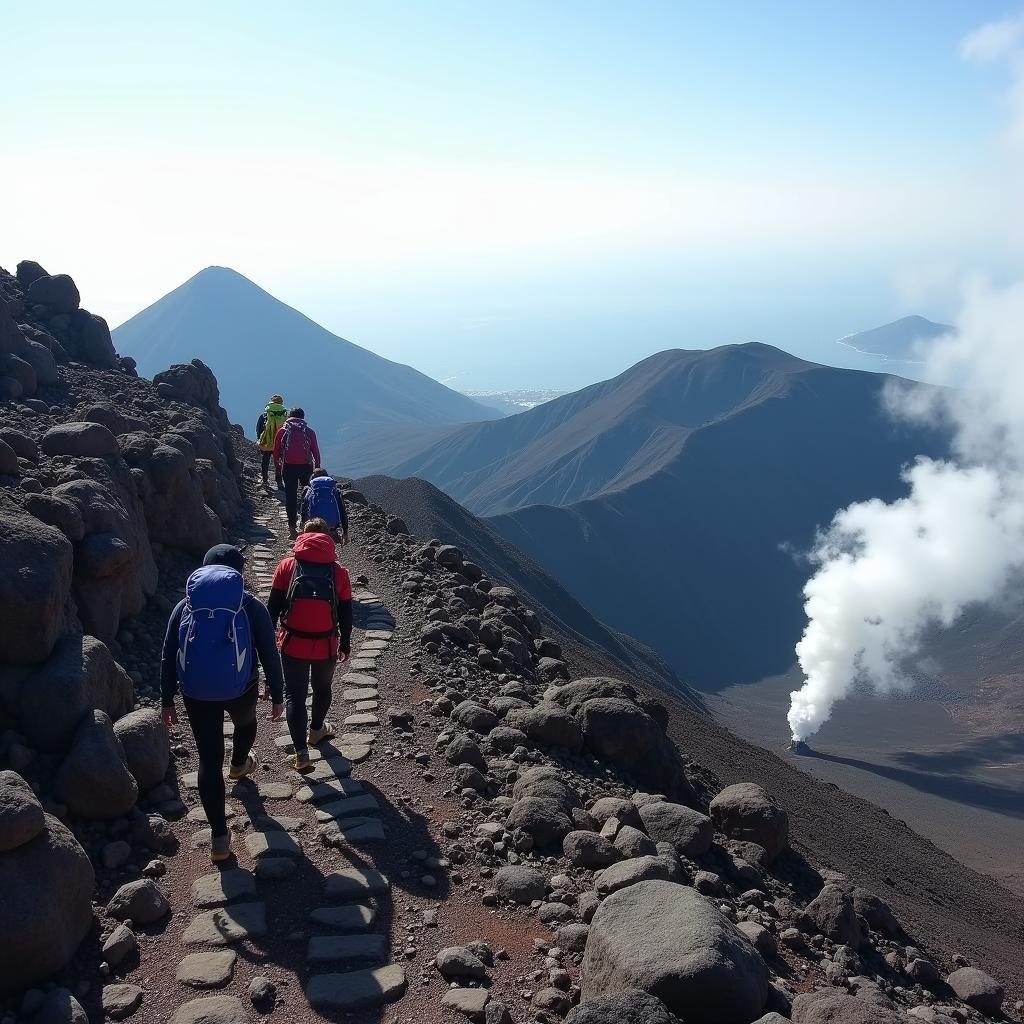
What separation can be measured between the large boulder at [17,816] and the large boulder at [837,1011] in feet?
11.5

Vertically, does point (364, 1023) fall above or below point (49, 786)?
below

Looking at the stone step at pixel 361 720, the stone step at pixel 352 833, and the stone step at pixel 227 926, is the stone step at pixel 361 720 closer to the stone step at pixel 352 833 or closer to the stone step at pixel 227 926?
the stone step at pixel 352 833

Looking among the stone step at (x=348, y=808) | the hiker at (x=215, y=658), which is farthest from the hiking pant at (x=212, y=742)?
the stone step at (x=348, y=808)

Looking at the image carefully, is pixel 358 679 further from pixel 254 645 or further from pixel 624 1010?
pixel 624 1010

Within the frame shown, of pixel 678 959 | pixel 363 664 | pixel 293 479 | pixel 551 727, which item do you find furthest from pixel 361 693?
pixel 293 479

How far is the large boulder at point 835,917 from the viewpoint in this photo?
20.6 ft

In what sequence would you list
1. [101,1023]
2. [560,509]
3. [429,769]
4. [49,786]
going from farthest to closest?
[560,509], [429,769], [49,786], [101,1023]

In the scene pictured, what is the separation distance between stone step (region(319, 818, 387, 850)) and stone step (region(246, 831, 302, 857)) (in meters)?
0.21

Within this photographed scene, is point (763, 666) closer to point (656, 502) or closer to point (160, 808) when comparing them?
point (656, 502)

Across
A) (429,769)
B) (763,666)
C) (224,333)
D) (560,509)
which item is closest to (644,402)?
(560,509)

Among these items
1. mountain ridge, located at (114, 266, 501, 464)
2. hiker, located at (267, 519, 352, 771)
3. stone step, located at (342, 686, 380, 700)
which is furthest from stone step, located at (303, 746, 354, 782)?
mountain ridge, located at (114, 266, 501, 464)

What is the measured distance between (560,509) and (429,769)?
198 ft

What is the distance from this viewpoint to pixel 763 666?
61750 millimetres

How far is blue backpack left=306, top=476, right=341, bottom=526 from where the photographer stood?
9742mm
